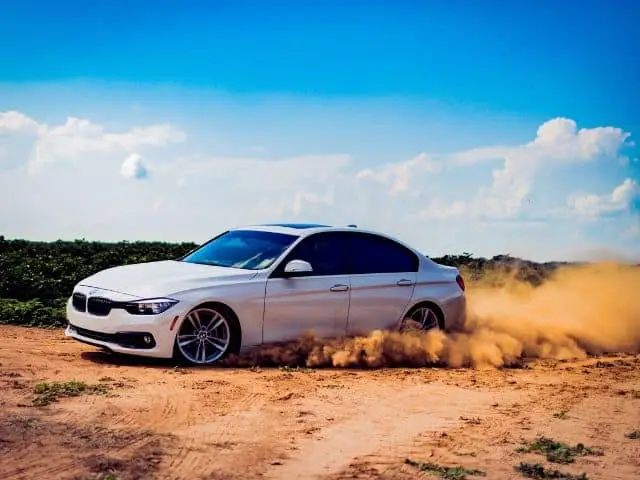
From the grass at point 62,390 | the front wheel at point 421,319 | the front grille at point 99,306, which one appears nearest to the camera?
the grass at point 62,390

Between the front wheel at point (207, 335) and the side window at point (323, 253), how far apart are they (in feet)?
3.78

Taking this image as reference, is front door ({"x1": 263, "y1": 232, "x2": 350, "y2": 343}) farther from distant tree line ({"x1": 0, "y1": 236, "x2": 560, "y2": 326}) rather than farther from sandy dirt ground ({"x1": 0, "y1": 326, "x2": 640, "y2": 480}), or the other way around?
distant tree line ({"x1": 0, "y1": 236, "x2": 560, "y2": 326})

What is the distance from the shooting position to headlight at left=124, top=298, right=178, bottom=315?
33.7 feet

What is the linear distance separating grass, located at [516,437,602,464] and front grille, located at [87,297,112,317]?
5.41m

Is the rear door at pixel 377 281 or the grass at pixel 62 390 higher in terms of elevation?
the rear door at pixel 377 281

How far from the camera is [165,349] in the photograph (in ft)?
33.9

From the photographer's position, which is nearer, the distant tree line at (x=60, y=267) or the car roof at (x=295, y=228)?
the car roof at (x=295, y=228)

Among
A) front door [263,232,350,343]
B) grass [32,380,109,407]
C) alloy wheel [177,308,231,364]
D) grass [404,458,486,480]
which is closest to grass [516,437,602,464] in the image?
grass [404,458,486,480]

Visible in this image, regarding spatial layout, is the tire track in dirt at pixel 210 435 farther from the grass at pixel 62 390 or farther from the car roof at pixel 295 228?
the car roof at pixel 295 228

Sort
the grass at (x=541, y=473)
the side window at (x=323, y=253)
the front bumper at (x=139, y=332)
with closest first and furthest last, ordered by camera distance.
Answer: the grass at (x=541, y=473)
the front bumper at (x=139, y=332)
the side window at (x=323, y=253)

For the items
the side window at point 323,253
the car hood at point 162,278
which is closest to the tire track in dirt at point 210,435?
the car hood at point 162,278

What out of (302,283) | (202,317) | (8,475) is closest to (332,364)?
(302,283)

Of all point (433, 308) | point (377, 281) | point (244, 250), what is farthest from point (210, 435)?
point (433, 308)

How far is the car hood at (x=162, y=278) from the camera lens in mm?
→ 10477
